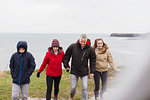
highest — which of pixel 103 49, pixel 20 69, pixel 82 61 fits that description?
pixel 103 49

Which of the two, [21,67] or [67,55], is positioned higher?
[67,55]

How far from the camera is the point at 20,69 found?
4.29 metres

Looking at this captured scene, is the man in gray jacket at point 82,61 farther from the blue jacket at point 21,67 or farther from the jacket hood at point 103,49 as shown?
the blue jacket at point 21,67

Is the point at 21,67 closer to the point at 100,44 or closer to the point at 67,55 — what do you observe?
the point at 67,55

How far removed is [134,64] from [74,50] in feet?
14.6

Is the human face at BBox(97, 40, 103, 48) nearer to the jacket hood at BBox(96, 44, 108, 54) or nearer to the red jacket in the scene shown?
the jacket hood at BBox(96, 44, 108, 54)

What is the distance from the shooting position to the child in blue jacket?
169 inches

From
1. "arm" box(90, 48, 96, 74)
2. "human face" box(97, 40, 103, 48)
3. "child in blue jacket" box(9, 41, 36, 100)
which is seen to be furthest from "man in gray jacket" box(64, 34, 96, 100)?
"child in blue jacket" box(9, 41, 36, 100)

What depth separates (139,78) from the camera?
1.72 feet

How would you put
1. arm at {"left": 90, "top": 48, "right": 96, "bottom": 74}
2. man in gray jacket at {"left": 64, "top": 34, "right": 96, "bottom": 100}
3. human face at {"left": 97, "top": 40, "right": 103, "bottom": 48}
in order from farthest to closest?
human face at {"left": 97, "top": 40, "right": 103, "bottom": 48}, arm at {"left": 90, "top": 48, "right": 96, "bottom": 74}, man in gray jacket at {"left": 64, "top": 34, "right": 96, "bottom": 100}

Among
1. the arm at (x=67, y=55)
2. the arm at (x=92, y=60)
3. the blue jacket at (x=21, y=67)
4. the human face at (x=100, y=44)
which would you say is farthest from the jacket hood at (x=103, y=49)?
the blue jacket at (x=21, y=67)

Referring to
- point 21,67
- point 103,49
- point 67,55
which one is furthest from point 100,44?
point 21,67

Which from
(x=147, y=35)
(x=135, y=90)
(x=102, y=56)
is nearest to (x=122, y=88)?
(x=135, y=90)

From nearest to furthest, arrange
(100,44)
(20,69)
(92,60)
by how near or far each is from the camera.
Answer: (20,69) < (92,60) < (100,44)
